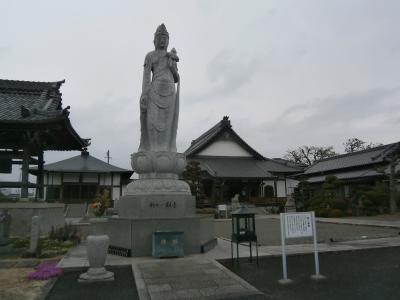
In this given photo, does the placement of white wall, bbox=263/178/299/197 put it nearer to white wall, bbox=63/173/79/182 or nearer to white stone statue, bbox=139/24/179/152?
white wall, bbox=63/173/79/182

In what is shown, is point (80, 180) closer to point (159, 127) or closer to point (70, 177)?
point (70, 177)

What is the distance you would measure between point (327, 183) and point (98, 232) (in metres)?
22.6

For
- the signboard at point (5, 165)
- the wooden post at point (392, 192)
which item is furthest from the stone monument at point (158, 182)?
the wooden post at point (392, 192)

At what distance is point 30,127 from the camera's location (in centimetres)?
1308

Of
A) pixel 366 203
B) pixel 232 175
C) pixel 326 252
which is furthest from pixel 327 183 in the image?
pixel 326 252

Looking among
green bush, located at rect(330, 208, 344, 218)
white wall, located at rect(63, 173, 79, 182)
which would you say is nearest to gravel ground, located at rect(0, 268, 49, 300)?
green bush, located at rect(330, 208, 344, 218)

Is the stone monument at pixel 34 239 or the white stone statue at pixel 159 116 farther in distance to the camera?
the white stone statue at pixel 159 116

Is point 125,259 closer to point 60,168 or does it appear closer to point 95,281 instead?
point 95,281

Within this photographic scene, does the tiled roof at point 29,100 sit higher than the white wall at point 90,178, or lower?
higher

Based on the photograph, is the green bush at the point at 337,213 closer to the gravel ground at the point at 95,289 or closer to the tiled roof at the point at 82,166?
the tiled roof at the point at 82,166

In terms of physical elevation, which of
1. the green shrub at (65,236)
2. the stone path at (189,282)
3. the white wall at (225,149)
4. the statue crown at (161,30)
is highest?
the white wall at (225,149)

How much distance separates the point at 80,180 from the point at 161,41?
29.8m

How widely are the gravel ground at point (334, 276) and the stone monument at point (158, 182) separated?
1.73 metres

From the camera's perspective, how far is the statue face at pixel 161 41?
10.2 m
